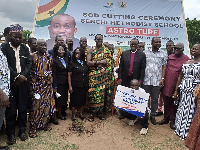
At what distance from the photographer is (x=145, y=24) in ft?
33.1

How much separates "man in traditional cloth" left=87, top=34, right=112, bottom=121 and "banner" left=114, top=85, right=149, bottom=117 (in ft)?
1.51

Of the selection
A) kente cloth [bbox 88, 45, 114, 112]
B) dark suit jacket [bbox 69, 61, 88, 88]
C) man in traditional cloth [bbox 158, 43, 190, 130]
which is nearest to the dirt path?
man in traditional cloth [bbox 158, 43, 190, 130]

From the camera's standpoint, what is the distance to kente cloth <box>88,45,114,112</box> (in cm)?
411

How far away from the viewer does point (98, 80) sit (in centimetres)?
414

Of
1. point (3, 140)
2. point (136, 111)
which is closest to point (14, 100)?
point (3, 140)

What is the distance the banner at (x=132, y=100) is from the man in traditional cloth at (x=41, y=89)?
55.4 inches

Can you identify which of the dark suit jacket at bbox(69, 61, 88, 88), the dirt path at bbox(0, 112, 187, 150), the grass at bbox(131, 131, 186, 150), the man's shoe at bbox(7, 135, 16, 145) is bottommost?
the grass at bbox(131, 131, 186, 150)

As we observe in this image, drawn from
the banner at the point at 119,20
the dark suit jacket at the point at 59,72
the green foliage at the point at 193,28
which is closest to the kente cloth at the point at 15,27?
the dark suit jacket at the point at 59,72

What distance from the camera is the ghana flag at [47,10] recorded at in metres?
9.33

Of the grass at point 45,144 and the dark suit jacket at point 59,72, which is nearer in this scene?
the grass at point 45,144

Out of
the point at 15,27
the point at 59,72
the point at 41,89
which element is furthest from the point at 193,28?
the point at 15,27

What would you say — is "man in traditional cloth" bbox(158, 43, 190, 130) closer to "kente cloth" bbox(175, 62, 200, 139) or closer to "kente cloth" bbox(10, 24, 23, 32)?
"kente cloth" bbox(175, 62, 200, 139)

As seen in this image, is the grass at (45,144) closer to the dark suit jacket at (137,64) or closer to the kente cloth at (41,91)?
the kente cloth at (41,91)

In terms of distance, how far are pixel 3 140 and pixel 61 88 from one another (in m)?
1.44
